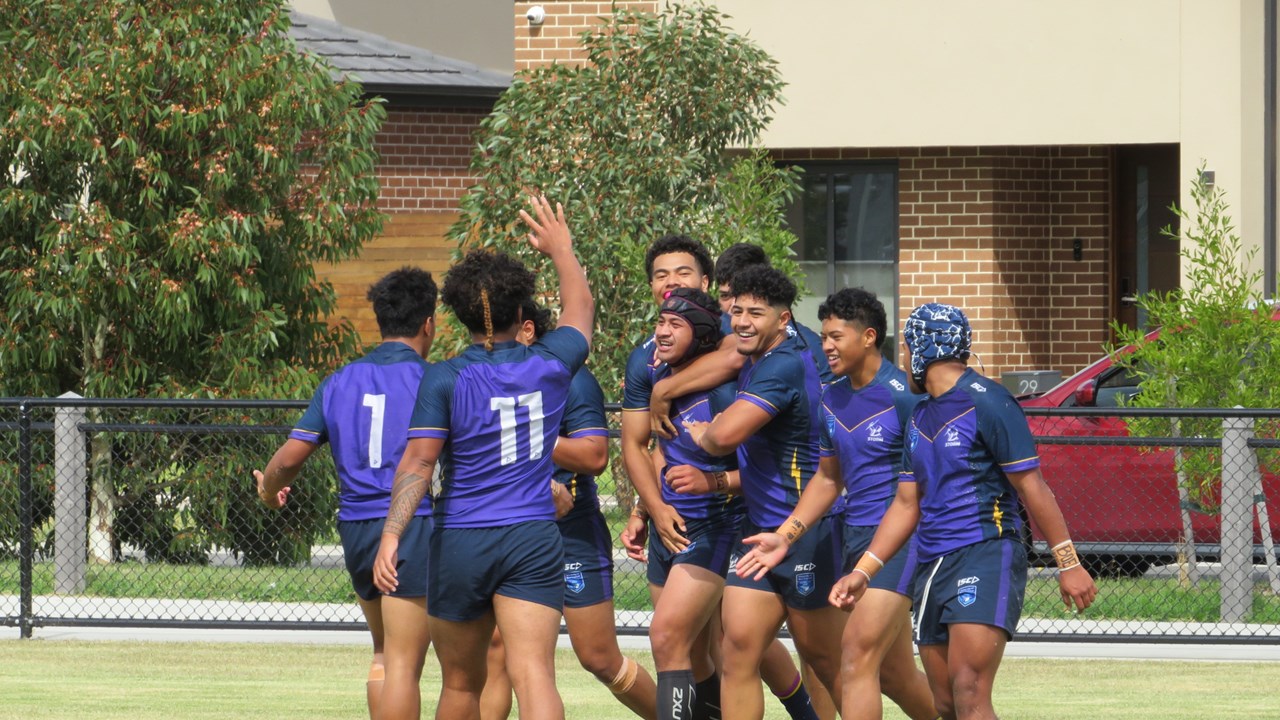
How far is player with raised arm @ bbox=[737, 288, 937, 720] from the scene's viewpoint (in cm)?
699

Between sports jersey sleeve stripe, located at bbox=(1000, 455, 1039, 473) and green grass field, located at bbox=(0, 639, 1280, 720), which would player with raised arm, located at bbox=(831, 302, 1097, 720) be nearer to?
sports jersey sleeve stripe, located at bbox=(1000, 455, 1039, 473)

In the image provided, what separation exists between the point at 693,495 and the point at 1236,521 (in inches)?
225

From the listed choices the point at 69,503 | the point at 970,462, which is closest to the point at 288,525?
the point at 69,503

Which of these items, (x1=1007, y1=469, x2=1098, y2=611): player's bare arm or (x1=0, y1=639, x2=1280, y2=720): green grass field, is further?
(x1=0, y1=639, x2=1280, y2=720): green grass field

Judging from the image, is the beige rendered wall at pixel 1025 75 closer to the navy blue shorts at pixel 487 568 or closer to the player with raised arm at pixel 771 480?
the player with raised arm at pixel 771 480

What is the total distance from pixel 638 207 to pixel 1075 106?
5793 millimetres

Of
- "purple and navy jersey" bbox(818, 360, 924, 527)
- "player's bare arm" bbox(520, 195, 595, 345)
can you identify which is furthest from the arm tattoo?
"purple and navy jersey" bbox(818, 360, 924, 527)

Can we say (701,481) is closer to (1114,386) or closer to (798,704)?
(798,704)

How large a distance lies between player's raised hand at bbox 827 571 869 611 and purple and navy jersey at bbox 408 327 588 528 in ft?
3.63

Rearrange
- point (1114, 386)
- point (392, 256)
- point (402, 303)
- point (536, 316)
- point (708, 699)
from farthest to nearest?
point (392, 256) → point (1114, 386) → point (708, 699) → point (402, 303) → point (536, 316)

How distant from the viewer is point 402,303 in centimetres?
740

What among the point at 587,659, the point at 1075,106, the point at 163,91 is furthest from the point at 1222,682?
the point at 1075,106

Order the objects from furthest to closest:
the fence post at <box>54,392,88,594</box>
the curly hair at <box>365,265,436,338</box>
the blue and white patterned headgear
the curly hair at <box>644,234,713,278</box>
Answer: the fence post at <box>54,392,88,594</box>, the curly hair at <box>644,234,713,278</box>, the curly hair at <box>365,265,436,338</box>, the blue and white patterned headgear

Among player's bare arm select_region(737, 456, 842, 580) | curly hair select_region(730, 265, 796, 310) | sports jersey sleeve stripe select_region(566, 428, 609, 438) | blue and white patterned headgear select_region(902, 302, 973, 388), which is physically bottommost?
player's bare arm select_region(737, 456, 842, 580)
